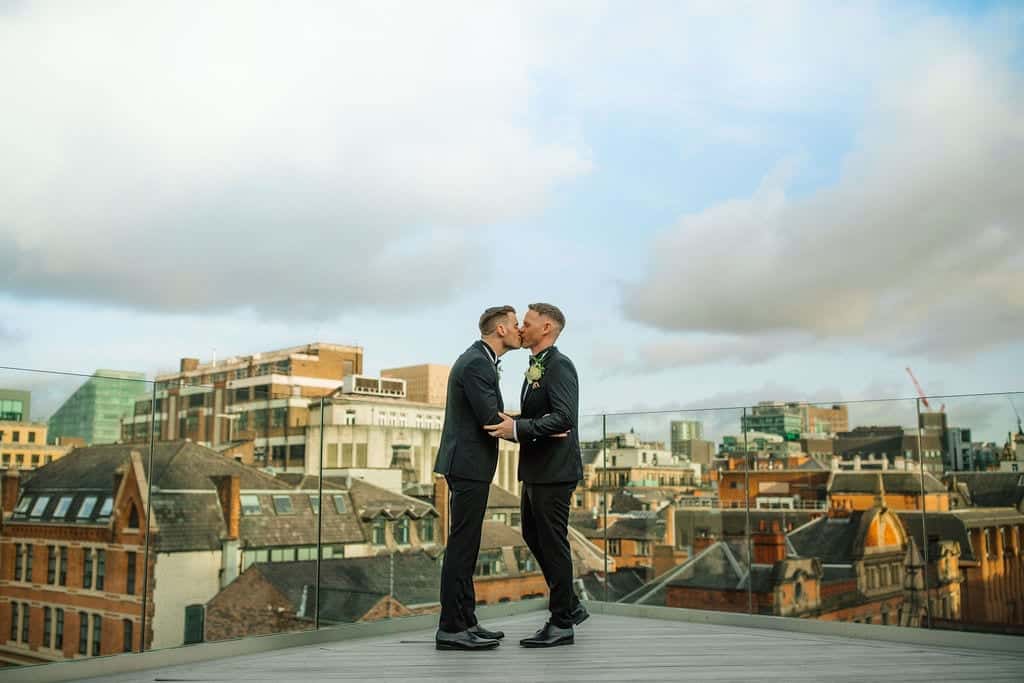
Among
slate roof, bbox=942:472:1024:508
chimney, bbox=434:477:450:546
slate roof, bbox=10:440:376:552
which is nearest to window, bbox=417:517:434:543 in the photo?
chimney, bbox=434:477:450:546

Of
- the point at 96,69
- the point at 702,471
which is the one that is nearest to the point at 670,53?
the point at 702,471

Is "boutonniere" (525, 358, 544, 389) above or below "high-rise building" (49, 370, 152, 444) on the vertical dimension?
above

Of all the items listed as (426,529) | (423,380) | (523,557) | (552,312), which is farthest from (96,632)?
(423,380)

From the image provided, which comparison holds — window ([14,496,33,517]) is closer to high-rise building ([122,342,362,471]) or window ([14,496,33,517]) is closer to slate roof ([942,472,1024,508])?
high-rise building ([122,342,362,471])

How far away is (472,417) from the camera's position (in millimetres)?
4223

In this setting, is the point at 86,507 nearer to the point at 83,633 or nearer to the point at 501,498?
the point at 83,633

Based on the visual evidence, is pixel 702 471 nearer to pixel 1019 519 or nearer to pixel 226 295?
pixel 1019 519

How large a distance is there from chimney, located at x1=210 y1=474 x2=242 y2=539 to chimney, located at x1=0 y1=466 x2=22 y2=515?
101 cm

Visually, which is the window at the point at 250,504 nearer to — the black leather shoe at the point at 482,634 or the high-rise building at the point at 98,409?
the high-rise building at the point at 98,409

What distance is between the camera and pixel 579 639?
4609mm

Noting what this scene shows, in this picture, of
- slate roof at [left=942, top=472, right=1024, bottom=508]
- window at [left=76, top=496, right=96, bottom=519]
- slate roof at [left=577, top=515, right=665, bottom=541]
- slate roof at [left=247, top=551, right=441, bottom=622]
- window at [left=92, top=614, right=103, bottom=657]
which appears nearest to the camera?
window at [left=92, top=614, right=103, bottom=657]

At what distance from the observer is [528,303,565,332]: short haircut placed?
172 inches

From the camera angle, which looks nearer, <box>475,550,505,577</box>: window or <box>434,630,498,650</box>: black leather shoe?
<box>434,630,498,650</box>: black leather shoe

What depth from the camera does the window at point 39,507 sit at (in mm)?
3727
